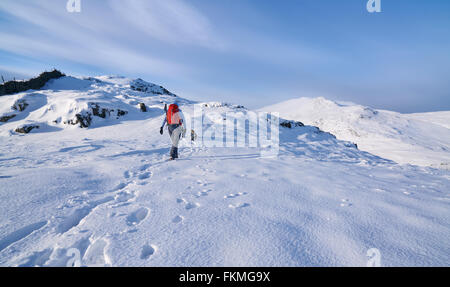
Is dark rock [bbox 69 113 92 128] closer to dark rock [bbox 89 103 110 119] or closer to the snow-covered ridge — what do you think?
the snow-covered ridge

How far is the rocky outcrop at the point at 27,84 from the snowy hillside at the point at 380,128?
39.5 meters

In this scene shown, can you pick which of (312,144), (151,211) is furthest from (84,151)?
(312,144)

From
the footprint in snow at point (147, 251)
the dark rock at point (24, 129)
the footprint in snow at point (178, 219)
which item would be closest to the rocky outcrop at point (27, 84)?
the dark rock at point (24, 129)

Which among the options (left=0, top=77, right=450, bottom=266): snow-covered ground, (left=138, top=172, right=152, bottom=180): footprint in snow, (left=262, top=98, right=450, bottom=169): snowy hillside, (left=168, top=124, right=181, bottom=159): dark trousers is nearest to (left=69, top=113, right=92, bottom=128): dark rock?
(left=0, top=77, right=450, bottom=266): snow-covered ground

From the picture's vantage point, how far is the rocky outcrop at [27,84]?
62.4 ft

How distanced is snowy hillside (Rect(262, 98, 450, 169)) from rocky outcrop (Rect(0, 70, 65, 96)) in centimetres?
3953

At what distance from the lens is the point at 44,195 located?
315 cm

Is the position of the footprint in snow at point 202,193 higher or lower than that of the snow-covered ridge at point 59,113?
lower

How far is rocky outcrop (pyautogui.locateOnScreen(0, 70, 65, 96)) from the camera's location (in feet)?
62.4

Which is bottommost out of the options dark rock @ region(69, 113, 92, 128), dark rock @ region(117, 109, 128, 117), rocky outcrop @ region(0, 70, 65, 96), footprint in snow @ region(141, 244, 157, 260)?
A: footprint in snow @ region(141, 244, 157, 260)

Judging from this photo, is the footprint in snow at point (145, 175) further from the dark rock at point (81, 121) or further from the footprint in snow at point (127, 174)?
the dark rock at point (81, 121)

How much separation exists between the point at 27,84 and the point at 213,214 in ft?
101

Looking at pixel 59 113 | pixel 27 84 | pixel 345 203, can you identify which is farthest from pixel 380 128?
pixel 27 84
